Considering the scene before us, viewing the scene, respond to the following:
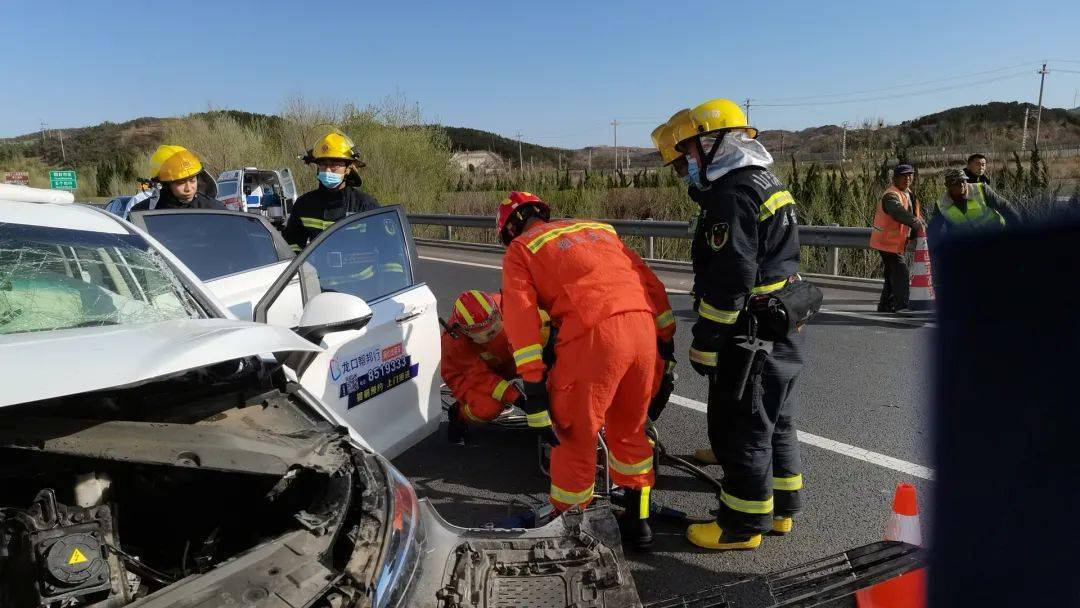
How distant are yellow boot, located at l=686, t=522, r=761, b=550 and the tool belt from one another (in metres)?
0.88

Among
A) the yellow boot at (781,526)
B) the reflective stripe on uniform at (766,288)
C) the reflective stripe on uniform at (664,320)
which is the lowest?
the yellow boot at (781,526)

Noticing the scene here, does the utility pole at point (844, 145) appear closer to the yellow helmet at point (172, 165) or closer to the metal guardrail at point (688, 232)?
the metal guardrail at point (688, 232)

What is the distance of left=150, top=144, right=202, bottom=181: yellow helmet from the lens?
16.3 feet

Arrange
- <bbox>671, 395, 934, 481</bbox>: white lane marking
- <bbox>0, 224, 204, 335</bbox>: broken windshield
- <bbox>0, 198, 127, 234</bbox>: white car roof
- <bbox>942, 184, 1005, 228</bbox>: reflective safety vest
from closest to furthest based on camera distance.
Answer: <bbox>942, 184, 1005, 228</bbox>: reflective safety vest, <bbox>0, 224, 204, 335</bbox>: broken windshield, <bbox>0, 198, 127, 234</bbox>: white car roof, <bbox>671, 395, 934, 481</bbox>: white lane marking

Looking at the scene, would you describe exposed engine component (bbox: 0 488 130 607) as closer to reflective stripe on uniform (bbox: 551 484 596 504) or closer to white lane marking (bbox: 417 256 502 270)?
reflective stripe on uniform (bbox: 551 484 596 504)

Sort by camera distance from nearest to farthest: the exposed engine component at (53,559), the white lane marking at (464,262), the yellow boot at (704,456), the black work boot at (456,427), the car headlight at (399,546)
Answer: the exposed engine component at (53,559), the car headlight at (399,546), the yellow boot at (704,456), the black work boot at (456,427), the white lane marking at (464,262)

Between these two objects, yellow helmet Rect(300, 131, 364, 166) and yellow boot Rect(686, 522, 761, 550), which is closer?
yellow boot Rect(686, 522, 761, 550)

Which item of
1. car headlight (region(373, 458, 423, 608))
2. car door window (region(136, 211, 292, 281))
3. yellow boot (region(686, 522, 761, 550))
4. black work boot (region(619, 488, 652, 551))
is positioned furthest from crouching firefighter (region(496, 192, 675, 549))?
car door window (region(136, 211, 292, 281))

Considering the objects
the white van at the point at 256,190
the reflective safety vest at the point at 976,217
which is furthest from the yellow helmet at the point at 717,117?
the white van at the point at 256,190

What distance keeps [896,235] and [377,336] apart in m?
6.00

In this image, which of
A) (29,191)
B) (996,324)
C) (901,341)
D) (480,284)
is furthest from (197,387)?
(480,284)

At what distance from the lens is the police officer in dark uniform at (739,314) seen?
9.55 feet

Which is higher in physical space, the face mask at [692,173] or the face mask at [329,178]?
the face mask at [329,178]

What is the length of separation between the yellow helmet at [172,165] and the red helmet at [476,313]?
98.3 inches
